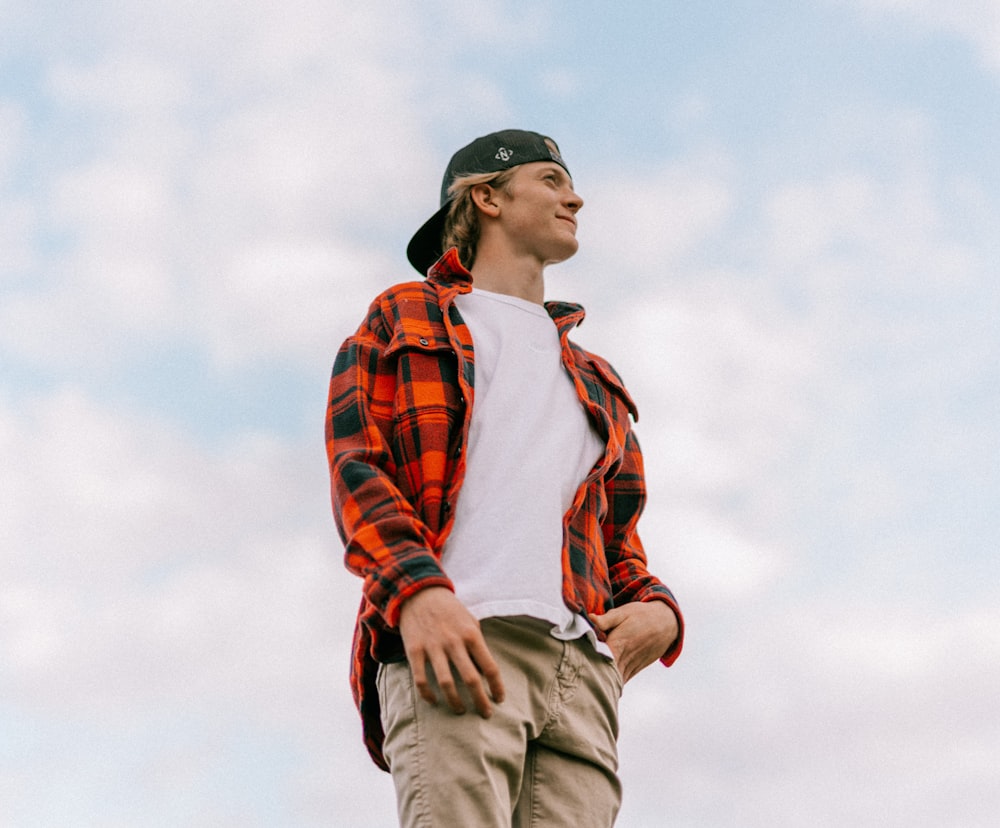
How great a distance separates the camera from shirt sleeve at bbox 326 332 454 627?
334cm

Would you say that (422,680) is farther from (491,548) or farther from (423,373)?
(423,373)

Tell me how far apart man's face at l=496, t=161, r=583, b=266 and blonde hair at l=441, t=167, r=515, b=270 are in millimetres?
49

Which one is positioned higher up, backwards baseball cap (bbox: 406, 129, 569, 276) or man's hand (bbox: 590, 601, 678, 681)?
backwards baseball cap (bbox: 406, 129, 569, 276)

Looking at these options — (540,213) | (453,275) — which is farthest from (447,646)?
(540,213)

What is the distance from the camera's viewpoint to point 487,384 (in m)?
4.06

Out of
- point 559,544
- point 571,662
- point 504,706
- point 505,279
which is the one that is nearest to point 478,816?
point 504,706

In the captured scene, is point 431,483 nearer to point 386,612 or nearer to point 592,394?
point 386,612

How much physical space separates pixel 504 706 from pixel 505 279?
1651mm

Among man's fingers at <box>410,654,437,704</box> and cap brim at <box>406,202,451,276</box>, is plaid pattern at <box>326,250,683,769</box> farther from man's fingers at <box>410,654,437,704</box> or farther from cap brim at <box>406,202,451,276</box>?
cap brim at <box>406,202,451,276</box>

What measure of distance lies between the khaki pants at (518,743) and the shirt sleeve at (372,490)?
301 mm

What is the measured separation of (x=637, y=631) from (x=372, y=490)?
98 centimetres

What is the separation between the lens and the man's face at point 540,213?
15.2ft

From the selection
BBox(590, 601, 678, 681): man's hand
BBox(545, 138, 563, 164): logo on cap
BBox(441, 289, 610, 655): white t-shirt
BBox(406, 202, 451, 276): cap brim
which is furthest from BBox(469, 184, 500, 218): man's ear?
BBox(590, 601, 678, 681): man's hand

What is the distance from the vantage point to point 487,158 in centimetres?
486
